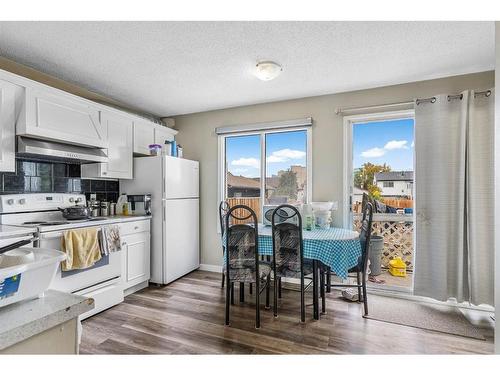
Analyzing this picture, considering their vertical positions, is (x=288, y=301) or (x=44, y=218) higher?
(x=44, y=218)

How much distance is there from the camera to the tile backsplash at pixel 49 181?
2.56 metres

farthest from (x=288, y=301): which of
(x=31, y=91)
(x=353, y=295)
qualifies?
(x=31, y=91)

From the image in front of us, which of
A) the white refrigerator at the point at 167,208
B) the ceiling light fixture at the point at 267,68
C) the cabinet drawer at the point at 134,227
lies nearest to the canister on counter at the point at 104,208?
the white refrigerator at the point at 167,208

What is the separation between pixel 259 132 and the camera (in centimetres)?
379

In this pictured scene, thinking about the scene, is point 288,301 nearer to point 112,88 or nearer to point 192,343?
point 192,343

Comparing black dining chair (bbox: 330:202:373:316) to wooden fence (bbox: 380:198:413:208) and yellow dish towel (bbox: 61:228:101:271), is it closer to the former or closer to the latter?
wooden fence (bbox: 380:198:413:208)

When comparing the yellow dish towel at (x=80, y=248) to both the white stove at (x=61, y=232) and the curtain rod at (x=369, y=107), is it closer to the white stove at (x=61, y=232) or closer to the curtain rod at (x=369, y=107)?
the white stove at (x=61, y=232)

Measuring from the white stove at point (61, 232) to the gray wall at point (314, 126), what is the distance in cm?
147

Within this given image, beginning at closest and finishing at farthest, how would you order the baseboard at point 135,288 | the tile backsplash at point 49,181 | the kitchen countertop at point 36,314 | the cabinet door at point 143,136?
the kitchen countertop at point 36,314, the tile backsplash at point 49,181, the baseboard at point 135,288, the cabinet door at point 143,136

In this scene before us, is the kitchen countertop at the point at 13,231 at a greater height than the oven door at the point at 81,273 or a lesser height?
greater

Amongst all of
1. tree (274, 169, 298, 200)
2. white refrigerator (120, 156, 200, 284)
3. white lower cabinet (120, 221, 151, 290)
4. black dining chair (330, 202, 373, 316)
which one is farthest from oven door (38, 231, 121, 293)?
black dining chair (330, 202, 373, 316)

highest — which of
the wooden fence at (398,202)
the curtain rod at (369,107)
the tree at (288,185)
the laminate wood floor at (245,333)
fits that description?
the curtain rod at (369,107)

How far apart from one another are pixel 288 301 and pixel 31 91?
3.20 m
